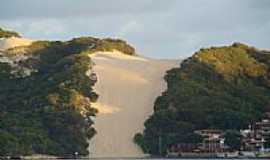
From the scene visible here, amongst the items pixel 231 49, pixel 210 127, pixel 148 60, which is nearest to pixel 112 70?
pixel 148 60

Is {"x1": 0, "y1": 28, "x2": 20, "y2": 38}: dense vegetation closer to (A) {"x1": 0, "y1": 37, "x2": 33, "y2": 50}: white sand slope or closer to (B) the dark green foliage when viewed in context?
(A) {"x1": 0, "y1": 37, "x2": 33, "y2": 50}: white sand slope

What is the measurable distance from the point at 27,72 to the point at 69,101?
22356 millimetres

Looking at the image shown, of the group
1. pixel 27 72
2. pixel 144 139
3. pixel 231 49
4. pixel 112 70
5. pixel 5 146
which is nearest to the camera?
pixel 5 146

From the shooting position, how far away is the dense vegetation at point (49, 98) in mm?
130750

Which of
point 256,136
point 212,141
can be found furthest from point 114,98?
point 256,136

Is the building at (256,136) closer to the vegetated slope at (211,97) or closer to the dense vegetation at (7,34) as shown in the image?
the vegetated slope at (211,97)

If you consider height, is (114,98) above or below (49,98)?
above

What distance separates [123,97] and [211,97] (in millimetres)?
30413

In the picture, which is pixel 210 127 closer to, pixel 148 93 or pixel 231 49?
pixel 231 49

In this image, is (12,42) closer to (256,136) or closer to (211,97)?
(211,97)

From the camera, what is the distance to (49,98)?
138 m

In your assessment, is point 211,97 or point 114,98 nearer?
point 211,97

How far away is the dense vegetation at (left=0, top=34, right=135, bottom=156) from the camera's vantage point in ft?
429

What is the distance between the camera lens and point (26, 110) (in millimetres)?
142875
